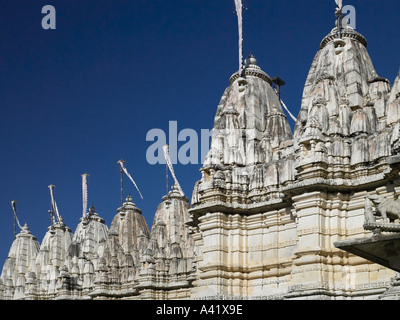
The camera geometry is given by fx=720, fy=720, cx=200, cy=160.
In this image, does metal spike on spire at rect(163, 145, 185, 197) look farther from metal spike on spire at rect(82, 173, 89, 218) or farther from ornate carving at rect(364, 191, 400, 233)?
ornate carving at rect(364, 191, 400, 233)

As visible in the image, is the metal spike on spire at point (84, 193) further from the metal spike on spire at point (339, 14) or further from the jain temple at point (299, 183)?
the metal spike on spire at point (339, 14)

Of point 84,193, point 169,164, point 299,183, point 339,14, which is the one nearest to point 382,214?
point 299,183

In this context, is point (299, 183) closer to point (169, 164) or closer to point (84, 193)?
point (169, 164)

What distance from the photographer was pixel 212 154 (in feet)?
99.3

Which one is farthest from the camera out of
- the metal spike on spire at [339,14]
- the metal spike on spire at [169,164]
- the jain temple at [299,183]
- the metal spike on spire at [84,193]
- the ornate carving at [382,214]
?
the metal spike on spire at [84,193]

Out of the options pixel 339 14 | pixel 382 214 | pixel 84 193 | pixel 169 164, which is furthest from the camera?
pixel 84 193

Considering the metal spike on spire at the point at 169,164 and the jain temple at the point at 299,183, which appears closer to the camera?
the jain temple at the point at 299,183

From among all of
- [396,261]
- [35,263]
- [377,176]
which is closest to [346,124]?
[377,176]

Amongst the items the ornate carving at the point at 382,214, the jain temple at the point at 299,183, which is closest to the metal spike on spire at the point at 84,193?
the jain temple at the point at 299,183

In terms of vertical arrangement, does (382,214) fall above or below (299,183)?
below

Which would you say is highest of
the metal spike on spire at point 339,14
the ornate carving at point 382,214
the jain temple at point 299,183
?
the metal spike on spire at point 339,14

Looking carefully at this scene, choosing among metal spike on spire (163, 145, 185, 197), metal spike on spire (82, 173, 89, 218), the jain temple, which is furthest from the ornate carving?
metal spike on spire (82, 173, 89, 218)
